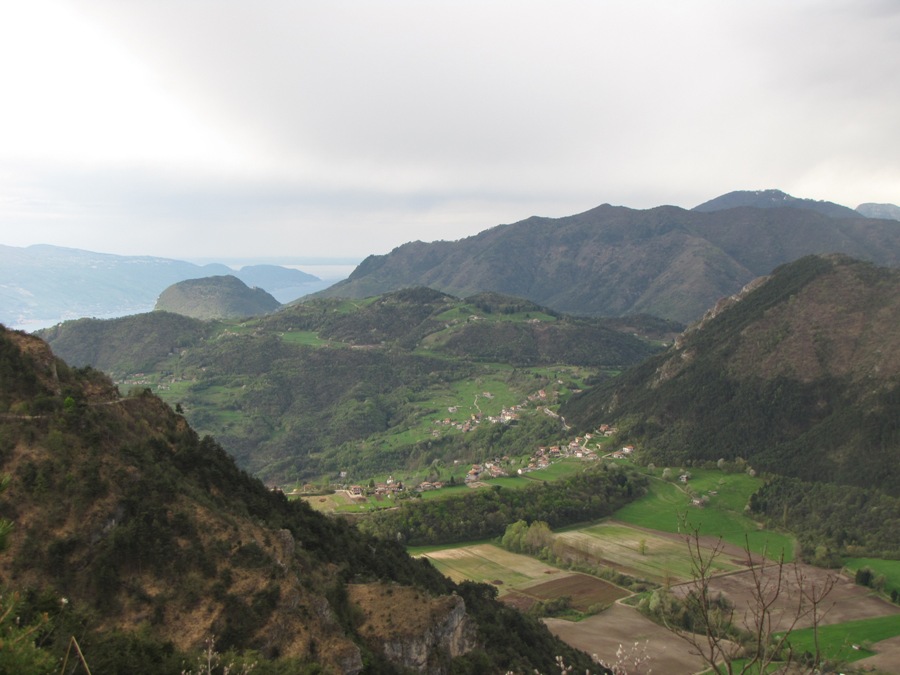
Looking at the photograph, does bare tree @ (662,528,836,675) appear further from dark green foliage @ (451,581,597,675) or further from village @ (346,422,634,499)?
village @ (346,422,634,499)

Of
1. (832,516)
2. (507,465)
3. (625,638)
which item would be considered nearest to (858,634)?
(625,638)

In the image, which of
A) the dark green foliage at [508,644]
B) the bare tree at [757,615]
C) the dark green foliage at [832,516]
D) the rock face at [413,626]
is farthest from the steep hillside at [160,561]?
the dark green foliage at [832,516]

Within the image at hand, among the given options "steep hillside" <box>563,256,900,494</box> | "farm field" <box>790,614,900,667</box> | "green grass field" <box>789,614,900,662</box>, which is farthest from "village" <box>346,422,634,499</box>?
"farm field" <box>790,614,900,667</box>

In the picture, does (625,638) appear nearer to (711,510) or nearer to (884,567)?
(884,567)

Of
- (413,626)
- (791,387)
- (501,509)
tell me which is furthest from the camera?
(791,387)

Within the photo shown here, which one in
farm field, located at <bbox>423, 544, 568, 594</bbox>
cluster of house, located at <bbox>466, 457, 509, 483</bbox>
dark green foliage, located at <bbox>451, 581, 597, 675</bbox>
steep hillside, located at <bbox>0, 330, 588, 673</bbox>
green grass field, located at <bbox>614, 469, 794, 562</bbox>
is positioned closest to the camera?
steep hillside, located at <bbox>0, 330, 588, 673</bbox>

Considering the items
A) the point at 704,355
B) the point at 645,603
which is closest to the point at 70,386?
the point at 645,603
